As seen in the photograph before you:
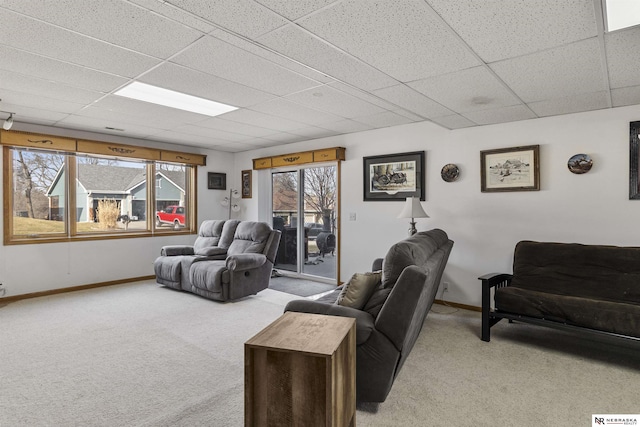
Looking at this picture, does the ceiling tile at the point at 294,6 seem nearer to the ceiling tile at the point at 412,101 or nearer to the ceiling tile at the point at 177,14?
the ceiling tile at the point at 177,14

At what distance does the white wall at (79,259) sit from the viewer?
15.0ft

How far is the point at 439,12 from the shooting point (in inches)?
72.6

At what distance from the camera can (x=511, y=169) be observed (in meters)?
3.94

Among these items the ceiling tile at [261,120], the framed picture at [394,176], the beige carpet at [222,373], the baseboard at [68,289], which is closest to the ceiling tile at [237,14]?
the ceiling tile at [261,120]

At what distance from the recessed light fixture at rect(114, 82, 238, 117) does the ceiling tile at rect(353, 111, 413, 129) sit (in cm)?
160

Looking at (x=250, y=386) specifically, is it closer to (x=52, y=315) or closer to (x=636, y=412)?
(x=636, y=412)

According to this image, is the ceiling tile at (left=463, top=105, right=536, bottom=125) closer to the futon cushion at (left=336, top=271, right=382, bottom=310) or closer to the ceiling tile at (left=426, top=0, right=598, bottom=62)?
the ceiling tile at (left=426, top=0, right=598, bottom=62)

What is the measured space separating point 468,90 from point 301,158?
3178 millimetres

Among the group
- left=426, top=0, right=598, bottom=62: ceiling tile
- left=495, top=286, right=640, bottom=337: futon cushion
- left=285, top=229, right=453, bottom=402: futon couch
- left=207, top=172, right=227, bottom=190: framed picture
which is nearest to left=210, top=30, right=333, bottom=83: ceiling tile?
left=426, top=0, right=598, bottom=62: ceiling tile

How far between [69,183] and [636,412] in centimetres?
649

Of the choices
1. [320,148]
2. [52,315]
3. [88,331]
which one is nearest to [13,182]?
[52,315]

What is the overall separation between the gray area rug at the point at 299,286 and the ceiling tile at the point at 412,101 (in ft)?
9.17

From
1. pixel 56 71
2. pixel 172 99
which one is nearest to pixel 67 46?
pixel 56 71

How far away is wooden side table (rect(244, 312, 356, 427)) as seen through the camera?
57.8 inches
